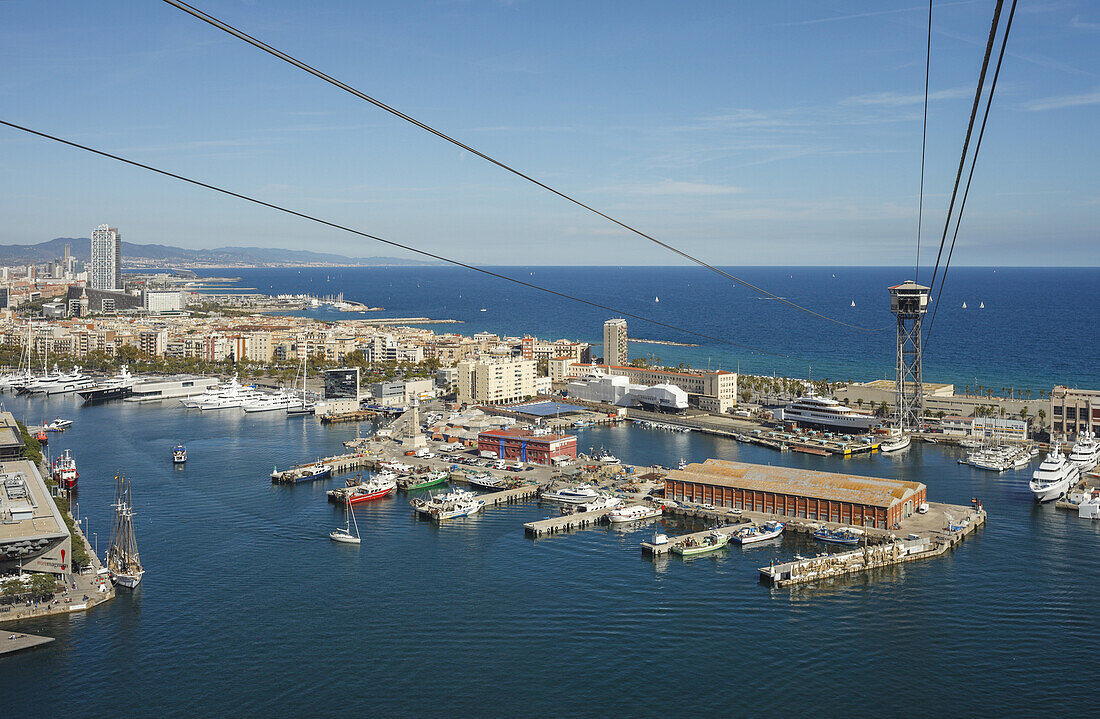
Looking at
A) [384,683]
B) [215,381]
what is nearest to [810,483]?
[384,683]

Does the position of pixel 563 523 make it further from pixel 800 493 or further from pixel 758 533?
pixel 800 493

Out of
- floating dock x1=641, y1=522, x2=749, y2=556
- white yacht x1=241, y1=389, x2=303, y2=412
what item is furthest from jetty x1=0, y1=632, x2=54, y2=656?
white yacht x1=241, y1=389, x2=303, y2=412

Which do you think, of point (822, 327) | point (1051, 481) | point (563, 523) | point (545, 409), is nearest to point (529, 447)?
point (563, 523)

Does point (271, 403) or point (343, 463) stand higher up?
point (271, 403)

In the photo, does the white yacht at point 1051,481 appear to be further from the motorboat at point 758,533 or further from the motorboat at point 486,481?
the motorboat at point 486,481

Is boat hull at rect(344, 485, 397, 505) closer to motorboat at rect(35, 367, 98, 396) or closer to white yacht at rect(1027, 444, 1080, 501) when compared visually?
white yacht at rect(1027, 444, 1080, 501)

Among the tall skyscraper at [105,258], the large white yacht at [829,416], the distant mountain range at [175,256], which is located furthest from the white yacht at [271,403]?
the distant mountain range at [175,256]
